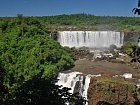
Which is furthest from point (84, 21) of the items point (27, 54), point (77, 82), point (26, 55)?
point (77, 82)

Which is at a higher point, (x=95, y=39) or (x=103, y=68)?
(x=95, y=39)

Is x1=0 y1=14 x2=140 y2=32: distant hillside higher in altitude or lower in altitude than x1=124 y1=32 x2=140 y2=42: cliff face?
higher

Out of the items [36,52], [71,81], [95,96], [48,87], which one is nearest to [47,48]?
[36,52]

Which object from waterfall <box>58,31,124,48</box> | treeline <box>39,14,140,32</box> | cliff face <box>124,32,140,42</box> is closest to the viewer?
waterfall <box>58,31,124,48</box>

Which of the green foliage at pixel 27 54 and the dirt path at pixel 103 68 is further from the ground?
the green foliage at pixel 27 54

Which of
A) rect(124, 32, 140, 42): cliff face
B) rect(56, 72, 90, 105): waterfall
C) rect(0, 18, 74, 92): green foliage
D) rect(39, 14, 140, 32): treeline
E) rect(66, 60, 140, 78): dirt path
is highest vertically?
rect(39, 14, 140, 32): treeline

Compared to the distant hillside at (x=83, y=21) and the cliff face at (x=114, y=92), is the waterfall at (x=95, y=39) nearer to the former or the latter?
the distant hillside at (x=83, y=21)

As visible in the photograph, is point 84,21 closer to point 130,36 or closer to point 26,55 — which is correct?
point 130,36

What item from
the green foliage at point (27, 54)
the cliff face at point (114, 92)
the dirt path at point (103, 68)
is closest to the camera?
the cliff face at point (114, 92)

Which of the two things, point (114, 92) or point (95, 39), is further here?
point (95, 39)

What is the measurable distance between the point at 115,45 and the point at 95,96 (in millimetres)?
33001

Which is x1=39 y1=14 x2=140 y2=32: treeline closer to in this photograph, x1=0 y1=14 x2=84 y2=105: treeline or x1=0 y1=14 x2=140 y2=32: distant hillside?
x1=0 y1=14 x2=140 y2=32: distant hillside

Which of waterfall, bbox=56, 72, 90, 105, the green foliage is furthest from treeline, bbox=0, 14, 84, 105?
waterfall, bbox=56, 72, 90, 105

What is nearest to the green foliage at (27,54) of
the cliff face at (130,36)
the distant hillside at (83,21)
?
the cliff face at (130,36)
